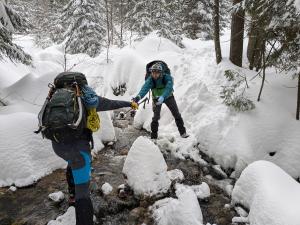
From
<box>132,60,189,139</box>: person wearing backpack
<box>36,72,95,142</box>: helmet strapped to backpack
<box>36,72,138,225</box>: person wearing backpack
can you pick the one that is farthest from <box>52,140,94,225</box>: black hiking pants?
<box>132,60,189,139</box>: person wearing backpack

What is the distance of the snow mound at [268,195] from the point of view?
470 centimetres

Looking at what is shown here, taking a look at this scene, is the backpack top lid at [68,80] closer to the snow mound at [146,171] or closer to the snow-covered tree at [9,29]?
the snow mound at [146,171]

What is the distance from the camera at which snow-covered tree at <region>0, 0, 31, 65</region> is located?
845cm

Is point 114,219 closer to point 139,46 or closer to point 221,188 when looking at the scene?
point 221,188

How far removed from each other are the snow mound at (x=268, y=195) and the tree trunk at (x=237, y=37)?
5.16 m

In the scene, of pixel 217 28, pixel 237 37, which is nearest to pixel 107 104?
pixel 237 37

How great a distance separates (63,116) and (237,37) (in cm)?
759

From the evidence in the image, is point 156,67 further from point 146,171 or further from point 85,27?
point 85,27

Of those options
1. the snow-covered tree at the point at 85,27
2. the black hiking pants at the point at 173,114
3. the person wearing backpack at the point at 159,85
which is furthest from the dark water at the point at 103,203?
the snow-covered tree at the point at 85,27

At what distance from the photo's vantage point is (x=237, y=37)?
32.5 feet

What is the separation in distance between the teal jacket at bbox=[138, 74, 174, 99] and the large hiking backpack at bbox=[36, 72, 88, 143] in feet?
11.8

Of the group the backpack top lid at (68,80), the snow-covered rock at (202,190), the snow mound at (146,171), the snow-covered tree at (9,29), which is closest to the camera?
the backpack top lid at (68,80)

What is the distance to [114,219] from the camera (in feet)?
17.9

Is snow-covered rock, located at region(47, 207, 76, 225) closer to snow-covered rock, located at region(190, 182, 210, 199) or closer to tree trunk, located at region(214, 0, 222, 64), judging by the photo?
snow-covered rock, located at region(190, 182, 210, 199)
